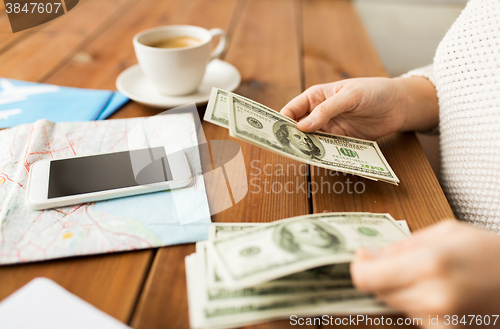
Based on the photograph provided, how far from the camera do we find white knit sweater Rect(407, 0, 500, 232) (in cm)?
54

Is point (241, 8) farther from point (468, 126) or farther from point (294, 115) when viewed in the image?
point (468, 126)

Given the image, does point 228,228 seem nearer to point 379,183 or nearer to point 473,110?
point 379,183

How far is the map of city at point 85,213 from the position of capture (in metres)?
0.44

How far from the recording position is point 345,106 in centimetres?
64

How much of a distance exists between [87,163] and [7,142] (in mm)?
194

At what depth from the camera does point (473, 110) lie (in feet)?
1.87

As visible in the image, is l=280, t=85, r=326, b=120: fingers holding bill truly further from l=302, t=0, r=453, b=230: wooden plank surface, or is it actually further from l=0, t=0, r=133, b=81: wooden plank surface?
l=0, t=0, r=133, b=81: wooden plank surface

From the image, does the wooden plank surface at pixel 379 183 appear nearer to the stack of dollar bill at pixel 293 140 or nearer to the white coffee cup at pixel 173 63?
the stack of dollar bill at pixel 293 140

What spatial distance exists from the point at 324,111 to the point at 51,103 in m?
0.63

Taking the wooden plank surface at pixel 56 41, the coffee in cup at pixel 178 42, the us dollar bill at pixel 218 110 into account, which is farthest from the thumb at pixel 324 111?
the wooden plank surface at pixel 56 41

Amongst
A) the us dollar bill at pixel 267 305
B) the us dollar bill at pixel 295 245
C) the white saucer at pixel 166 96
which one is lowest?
the white saucer at pixel 166 96

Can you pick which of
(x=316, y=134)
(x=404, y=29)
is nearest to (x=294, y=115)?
(x=316, y=134)

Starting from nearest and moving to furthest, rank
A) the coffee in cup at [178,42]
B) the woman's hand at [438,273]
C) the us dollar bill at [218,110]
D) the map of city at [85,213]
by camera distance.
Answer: the woman's hand at [438,273] < the map of city at [85,213] < the us dollar bill at [218,110] < the coffee in cup at [178,42]

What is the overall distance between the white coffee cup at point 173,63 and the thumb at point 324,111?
12.4 inches
